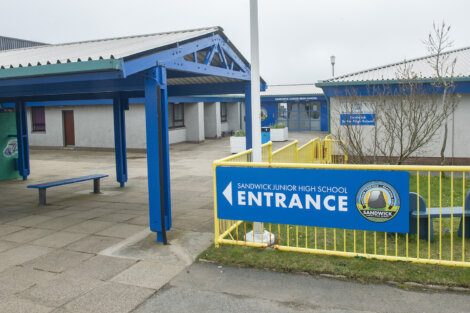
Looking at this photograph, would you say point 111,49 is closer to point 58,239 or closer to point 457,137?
point 58,239

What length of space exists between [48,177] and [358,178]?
40.8ft

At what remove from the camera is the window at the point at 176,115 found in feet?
91.0

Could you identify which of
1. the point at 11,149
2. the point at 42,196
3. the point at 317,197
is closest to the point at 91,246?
the point at 317,197

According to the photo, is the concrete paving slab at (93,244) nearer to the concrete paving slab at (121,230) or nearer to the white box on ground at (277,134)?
the concrete paving slab at (121,230)

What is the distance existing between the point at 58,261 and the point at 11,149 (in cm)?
997

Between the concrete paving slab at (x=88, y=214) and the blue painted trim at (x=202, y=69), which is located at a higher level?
the blue painted trim at (x=202, y=69)

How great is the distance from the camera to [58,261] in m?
6.25

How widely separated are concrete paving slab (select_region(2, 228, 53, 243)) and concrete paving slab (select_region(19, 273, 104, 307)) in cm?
215

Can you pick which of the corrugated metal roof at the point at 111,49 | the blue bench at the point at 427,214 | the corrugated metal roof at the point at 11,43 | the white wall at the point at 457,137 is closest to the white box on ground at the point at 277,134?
the white wall at the point at 457,137

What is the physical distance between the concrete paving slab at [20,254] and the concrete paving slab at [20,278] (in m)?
0.23

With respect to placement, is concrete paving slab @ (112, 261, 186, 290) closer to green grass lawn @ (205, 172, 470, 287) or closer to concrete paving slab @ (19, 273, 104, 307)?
concrete paving slab @ (19, 273, 104, 307)

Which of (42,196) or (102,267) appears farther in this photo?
(42,196)

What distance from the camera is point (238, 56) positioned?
32.2 feet

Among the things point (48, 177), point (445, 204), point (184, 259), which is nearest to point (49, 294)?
point (184, 259)
